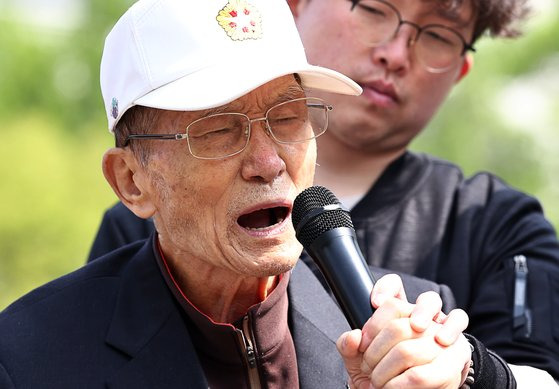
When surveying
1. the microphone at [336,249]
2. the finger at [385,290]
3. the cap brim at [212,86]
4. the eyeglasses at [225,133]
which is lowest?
the finger at [385,290]

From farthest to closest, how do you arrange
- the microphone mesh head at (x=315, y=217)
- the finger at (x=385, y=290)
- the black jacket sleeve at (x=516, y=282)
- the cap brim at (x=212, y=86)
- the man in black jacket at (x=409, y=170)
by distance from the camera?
1. the man in black jacket at (x=409, y=170)
2. the black jacket sleeve at (x=516, y=282)
3. the cap brim at (x=212, y=86)
4. the microphone mesh head at (x=315, y=217)
5. the finger at (x=385, y=290)

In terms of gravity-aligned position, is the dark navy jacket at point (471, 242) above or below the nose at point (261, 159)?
below

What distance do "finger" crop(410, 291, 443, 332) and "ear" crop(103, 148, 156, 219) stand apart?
95cm

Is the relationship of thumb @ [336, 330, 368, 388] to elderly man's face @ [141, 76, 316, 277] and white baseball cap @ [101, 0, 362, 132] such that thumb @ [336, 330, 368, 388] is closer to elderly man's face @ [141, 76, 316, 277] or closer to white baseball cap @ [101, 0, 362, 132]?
elderly man's face @ [141, 76, 316, 277]

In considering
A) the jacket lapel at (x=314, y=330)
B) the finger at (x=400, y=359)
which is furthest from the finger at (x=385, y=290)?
the jacket lapel at (x=314, y=330)

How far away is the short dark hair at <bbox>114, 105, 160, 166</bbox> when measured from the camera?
2834 millimetres

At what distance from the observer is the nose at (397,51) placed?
3.89m

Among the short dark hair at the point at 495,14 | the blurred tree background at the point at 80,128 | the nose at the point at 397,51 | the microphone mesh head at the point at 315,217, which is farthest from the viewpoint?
the blurred tree background at the point at 80,128

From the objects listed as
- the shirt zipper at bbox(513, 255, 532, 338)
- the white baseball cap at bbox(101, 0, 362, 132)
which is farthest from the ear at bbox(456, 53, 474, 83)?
the white baseball cap at bbox(101, 0, 362, 132)

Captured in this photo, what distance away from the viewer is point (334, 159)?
13.3 ft

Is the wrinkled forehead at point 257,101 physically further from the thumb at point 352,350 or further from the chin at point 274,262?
the thumb at point 352,350

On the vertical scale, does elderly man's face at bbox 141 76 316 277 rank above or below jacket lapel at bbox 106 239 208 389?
above

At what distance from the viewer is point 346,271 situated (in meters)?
2.30

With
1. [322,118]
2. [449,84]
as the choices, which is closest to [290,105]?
[322,118]
